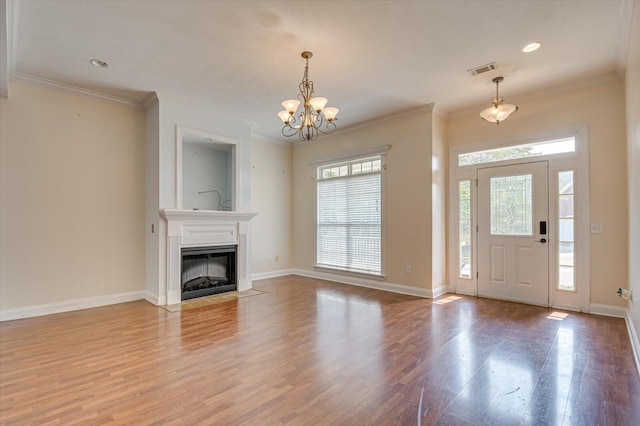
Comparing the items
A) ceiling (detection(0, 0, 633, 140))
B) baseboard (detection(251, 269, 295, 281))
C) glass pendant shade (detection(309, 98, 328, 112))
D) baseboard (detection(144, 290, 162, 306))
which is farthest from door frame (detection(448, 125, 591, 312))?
baseboard (detection(144, 290, 162, 306))

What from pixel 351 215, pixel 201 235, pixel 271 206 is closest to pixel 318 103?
pixel 201 235

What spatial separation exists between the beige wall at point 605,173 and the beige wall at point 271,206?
4.99 metres

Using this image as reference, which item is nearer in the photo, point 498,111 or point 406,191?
point 498,111

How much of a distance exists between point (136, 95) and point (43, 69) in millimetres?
1044

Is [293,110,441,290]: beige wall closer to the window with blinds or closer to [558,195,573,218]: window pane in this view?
the window with blinds

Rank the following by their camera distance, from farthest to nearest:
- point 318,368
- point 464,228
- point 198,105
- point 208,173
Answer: point 208,173 → point 464,228 → point 198,105 → point 318,368

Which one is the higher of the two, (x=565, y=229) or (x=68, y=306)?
(x=565, y=229)

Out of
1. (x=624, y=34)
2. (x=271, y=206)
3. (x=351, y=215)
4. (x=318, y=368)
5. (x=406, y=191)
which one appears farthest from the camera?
(x=271, y=206)

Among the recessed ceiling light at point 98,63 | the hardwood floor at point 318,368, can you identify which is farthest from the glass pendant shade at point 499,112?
the recessed ceiling light at point 98,63

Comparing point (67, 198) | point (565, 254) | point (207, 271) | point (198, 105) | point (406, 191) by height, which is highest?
point (198, 105)

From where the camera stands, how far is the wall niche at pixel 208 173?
5.60 m

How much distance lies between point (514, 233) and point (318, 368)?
12.4 feet

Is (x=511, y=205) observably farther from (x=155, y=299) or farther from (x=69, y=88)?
(x=69, y=88)

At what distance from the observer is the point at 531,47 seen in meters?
3.37
